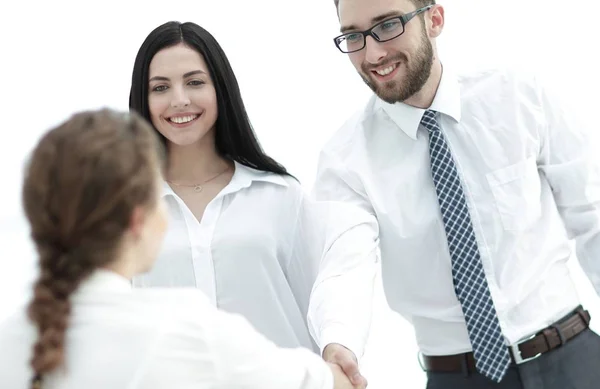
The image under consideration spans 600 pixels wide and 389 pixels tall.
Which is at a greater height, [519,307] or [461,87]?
[461,87]

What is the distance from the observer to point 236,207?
240cm

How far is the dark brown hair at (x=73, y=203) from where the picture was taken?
1.20 metres

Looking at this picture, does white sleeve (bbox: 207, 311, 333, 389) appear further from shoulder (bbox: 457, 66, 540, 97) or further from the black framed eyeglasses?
shoulder (bbox: 457, 66, 540, 97)

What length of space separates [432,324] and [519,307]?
0.23m

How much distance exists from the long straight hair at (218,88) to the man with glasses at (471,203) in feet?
0.79

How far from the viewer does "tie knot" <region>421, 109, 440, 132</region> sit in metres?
2.31

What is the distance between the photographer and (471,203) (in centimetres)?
227

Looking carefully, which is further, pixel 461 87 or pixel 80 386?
pixel 461 87

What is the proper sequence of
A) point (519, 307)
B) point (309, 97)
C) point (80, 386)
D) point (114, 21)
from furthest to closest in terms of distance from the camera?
point (309, 97) < point (114, 21) < point (519, 307) < point (80, 386)

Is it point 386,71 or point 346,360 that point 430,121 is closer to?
point 386,71

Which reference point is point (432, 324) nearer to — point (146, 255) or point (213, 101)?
point (213, 101)

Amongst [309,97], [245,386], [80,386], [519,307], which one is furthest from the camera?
[309,97]

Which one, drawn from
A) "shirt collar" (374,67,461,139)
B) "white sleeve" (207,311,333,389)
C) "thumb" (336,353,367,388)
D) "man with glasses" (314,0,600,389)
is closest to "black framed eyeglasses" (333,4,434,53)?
"man with glasses" (314,0,600,389)

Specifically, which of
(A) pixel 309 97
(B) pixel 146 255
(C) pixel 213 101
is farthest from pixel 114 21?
(B) pixel 146 255
